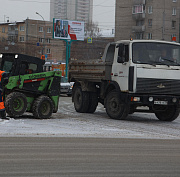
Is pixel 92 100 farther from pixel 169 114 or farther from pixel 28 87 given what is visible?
pixel 28 87

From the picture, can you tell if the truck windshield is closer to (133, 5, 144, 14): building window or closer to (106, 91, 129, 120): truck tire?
(106, 91, 129, 120): truck tire

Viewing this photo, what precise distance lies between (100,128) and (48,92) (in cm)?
343

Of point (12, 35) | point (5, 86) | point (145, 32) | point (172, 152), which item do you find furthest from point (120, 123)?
point (12, 35)

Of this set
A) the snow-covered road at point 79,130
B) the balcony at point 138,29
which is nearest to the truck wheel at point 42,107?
the snow-covered road at point 79,130

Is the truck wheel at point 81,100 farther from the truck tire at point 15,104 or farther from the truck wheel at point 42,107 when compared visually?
the truck tire at point 15,104

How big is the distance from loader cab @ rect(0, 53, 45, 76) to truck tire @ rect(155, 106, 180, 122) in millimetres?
4758

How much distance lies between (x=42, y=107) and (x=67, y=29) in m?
45.4

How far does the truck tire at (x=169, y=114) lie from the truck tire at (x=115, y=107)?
5.52 ft

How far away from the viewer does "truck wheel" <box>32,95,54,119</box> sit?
14812 millimetres

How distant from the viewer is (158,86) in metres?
15.0

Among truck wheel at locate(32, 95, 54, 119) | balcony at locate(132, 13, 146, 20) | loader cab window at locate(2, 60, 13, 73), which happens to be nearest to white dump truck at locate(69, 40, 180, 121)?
truck wheel at locate(32, 95, 54, 119)

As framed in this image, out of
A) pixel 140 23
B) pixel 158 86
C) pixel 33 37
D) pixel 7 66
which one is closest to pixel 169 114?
pixel 158 86

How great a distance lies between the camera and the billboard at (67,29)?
58719 mm

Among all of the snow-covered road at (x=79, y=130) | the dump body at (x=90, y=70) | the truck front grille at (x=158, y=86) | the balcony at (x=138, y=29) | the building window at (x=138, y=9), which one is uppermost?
the building window at (x=138, y=9)
